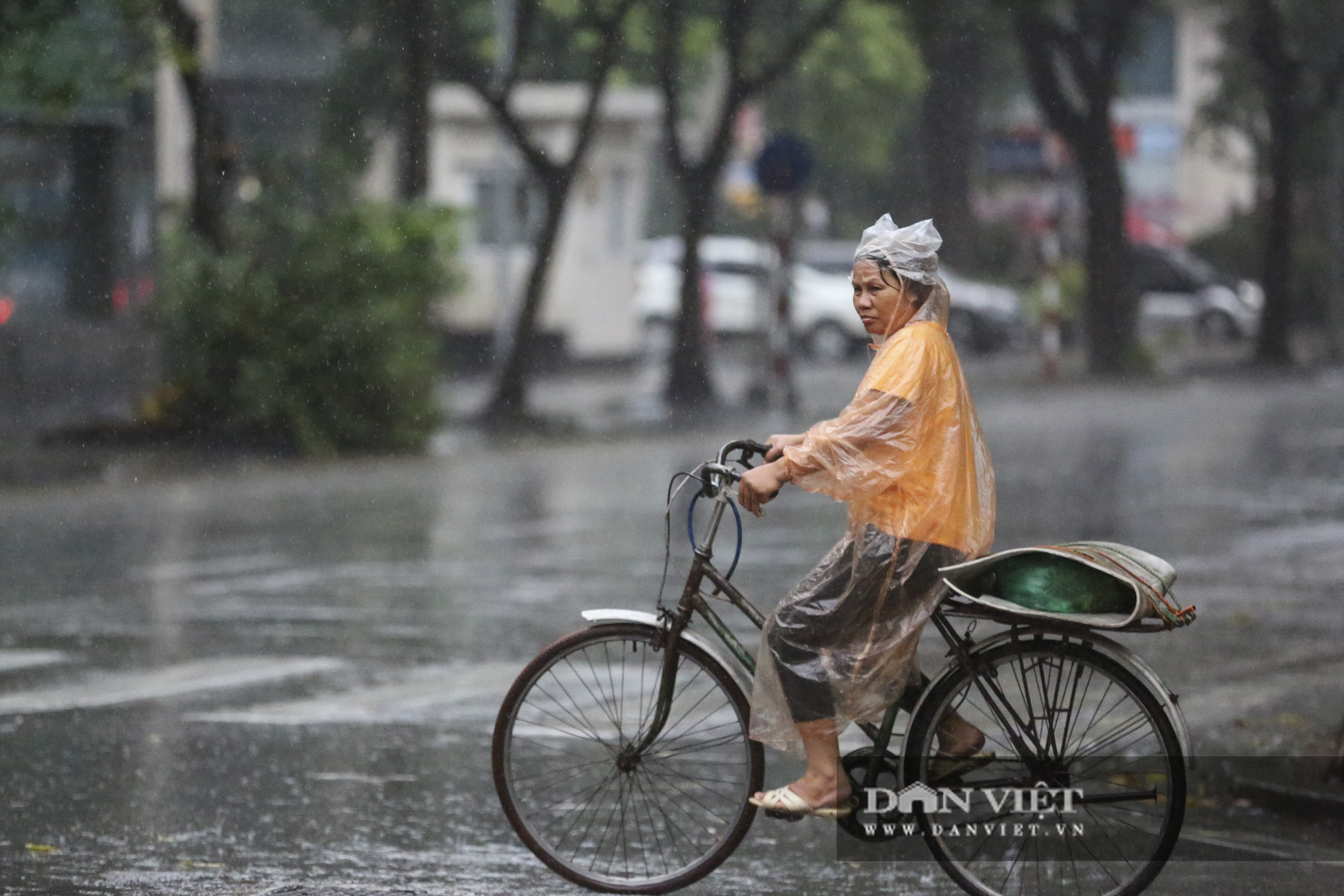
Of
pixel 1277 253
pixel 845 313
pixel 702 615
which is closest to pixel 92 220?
pixel 845 313

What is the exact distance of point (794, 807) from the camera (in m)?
5.21

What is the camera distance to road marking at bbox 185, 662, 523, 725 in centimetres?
811

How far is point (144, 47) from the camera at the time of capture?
20.0 m

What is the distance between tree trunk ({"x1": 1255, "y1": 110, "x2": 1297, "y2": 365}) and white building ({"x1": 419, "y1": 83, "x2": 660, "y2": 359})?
970cm

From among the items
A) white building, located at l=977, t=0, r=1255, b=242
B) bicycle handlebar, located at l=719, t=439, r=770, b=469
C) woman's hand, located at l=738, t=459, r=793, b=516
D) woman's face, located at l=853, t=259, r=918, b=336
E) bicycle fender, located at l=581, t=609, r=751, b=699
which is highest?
white building, located at l=977, t=0, r=1255, b=242

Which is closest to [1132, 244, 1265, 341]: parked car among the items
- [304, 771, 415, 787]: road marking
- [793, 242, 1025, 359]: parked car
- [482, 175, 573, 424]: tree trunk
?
[793, 242, 1025, 359]: parked car

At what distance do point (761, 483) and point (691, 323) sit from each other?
69.2ft

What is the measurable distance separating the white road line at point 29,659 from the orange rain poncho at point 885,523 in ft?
16.7

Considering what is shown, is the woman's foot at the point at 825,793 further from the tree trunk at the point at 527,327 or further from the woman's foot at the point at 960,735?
the tree trunk at the point at 527,327

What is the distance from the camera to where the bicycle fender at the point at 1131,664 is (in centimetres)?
489

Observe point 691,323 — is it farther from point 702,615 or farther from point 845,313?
point 702,615

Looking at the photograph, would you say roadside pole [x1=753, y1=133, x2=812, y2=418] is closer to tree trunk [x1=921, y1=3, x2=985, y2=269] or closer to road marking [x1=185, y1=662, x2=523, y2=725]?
tree trunk [x1=921, y1=3, x2=985, y2=269]

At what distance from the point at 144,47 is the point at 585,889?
1587cm

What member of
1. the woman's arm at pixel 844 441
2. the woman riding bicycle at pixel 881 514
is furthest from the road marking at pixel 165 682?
the woman's arm at pixel 844 441
